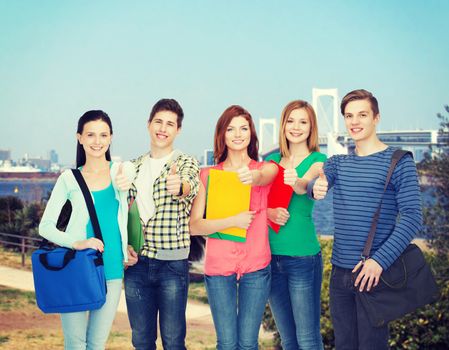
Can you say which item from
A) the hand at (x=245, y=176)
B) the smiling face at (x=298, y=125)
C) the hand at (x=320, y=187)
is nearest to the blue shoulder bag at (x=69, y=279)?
the hand at (x=245, y=176)

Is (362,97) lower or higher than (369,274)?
higher

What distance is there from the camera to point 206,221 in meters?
2.81

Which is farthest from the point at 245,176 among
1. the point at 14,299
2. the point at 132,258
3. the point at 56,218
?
the point at 14,299

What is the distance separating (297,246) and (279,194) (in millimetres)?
293

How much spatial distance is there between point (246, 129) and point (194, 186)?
42 cm

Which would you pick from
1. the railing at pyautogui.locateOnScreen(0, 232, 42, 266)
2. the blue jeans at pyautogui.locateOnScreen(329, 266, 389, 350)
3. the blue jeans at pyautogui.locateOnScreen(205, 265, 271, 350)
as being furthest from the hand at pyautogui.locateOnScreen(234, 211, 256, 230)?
the railing at pyautogui.locateOnScreen(0, 232, 42, 266)

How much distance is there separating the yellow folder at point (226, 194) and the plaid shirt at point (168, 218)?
119 millimetres

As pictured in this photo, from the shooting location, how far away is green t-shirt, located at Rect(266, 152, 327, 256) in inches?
113

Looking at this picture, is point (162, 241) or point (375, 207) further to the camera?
point (162, 241)

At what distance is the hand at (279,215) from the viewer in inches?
112

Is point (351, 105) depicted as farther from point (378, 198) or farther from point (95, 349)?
point (95, 349)

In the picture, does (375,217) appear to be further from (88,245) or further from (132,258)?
(88,245)

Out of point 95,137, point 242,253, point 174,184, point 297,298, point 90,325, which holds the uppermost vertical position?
point 95,137

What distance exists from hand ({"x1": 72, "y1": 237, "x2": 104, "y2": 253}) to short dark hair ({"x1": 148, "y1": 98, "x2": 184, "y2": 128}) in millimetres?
723
